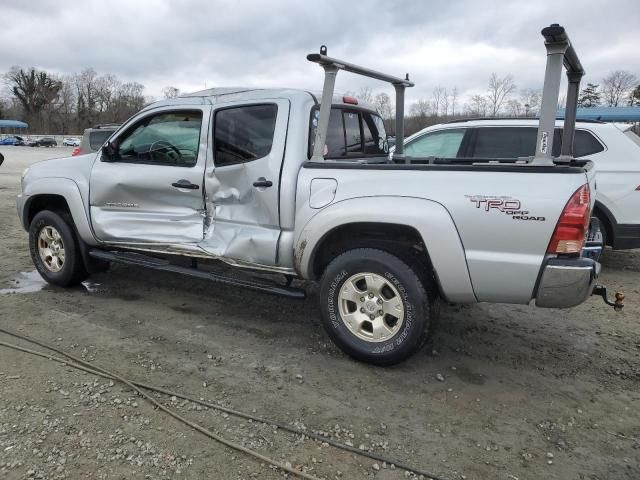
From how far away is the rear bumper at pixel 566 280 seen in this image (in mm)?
3031

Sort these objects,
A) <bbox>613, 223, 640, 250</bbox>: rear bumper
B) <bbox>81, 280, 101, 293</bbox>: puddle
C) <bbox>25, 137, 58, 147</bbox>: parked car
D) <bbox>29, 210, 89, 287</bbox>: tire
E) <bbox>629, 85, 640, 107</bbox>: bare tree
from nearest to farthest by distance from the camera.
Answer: <bbox>29, 210, 89, 287</bbox>: tire → <bbox>81, 280, 101, 293</bbox>: puddle → <bbox>613, 223, 640, 250</bbox>: rear bumper → <bbox>629, 85, 640, 107</bbox>: bare tree → <bbox>25, 137, 58, 147</bbox>: parked car

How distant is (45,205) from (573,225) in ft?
16.3

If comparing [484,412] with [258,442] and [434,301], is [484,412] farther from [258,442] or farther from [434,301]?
[258,442]

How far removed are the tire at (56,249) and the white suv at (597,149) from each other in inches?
174

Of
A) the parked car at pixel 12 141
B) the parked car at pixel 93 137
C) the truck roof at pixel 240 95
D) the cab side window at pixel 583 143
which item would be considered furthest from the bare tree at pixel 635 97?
the parked car at pixel 12 141

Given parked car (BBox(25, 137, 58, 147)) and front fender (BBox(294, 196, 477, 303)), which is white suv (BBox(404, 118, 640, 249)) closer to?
front fender (BBox(294, 196, 477, 303))

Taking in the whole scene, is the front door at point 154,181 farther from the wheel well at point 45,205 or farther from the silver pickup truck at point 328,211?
the wheel well at point 45,205

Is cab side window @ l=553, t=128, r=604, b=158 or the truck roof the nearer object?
the truck roof

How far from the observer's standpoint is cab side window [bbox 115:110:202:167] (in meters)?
4.43

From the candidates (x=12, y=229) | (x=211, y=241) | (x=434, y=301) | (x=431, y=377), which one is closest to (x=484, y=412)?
(x=431, y=377)

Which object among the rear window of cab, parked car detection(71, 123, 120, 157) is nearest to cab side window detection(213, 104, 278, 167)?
the rear window of cab

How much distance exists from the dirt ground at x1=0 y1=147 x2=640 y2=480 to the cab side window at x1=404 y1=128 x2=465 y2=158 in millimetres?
2546

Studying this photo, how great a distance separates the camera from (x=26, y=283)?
Result: 18.2 feet

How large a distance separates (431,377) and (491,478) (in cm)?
106
